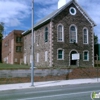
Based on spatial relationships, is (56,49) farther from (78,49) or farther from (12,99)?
(12,99)

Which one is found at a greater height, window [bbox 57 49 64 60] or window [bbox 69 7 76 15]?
window [bbox 69 7 76 15]

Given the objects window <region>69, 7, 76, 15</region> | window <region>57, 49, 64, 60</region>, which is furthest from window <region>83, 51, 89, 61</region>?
window <region>69, 7, 76, 15</region>

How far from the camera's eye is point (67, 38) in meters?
35.2

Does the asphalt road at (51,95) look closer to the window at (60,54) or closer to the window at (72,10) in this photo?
the window at (60,54)

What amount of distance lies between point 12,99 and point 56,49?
2347cm

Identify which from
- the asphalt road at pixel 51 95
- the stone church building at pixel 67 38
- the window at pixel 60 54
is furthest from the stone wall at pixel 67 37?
the asphalt road at pixel 51 95

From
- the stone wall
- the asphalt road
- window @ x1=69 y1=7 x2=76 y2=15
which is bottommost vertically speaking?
the asphalt road

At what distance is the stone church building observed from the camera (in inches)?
1340

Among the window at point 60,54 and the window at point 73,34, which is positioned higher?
the window at point 73,34

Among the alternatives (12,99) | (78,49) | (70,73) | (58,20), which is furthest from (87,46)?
(12,99)

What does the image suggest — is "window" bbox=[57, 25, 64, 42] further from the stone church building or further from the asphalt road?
the asphalt road

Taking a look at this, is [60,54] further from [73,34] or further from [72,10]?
[72,10]

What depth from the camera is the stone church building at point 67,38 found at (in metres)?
34.0

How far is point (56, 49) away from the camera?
34125mm
